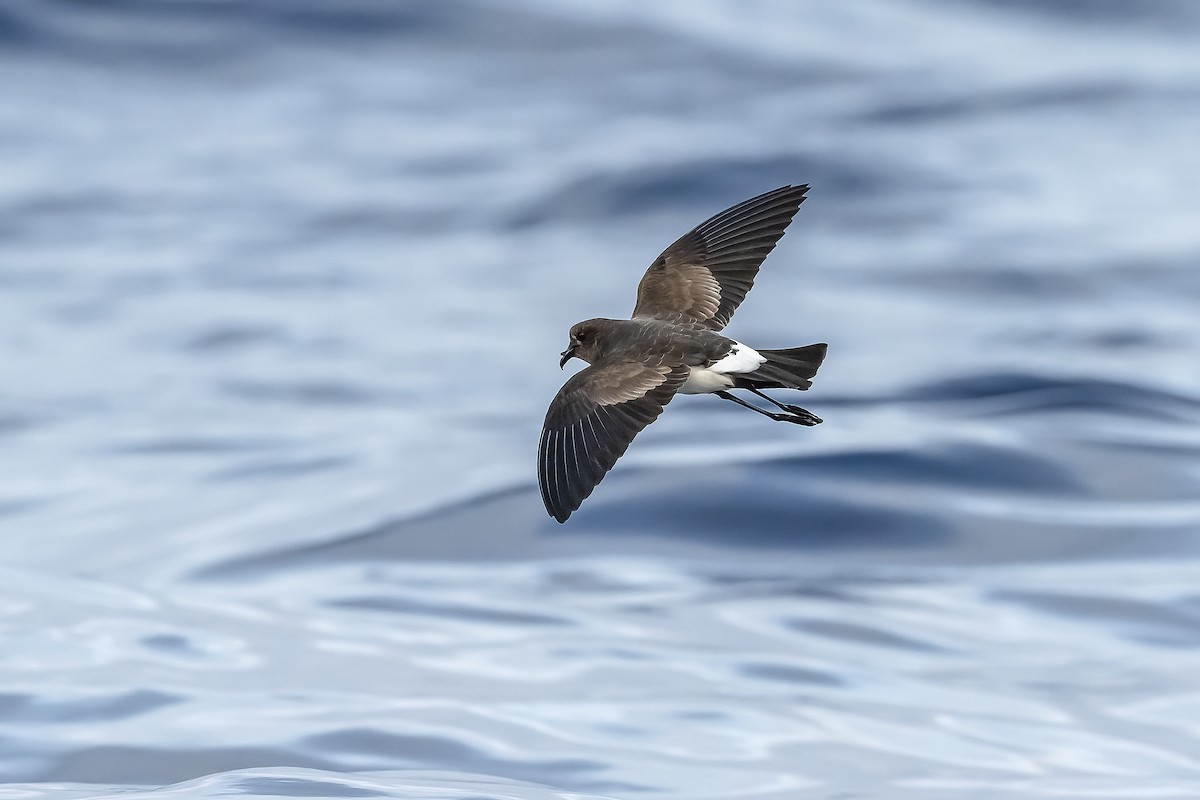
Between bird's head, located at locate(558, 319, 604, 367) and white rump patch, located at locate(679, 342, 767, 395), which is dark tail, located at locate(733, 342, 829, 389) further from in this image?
bird's head, located at locate(558, 319, 604, 367)

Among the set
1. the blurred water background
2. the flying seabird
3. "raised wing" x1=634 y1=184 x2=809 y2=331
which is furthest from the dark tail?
the blurred water background

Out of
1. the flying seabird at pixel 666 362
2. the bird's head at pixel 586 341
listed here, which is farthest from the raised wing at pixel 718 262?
the bird's head at pixel 586 341

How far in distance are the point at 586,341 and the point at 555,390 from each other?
11620mm

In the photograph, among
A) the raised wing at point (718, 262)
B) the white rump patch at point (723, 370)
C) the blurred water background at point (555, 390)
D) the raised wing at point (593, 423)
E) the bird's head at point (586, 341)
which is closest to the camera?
the raised wing at point (593, 423)

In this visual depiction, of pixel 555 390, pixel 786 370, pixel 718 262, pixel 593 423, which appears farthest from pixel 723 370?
pixel 555 390

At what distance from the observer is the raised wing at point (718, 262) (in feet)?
22.1

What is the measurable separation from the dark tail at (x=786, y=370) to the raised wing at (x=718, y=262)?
888 millimetres

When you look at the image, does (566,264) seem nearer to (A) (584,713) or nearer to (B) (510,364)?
(B) (510,364)

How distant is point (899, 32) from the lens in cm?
2750

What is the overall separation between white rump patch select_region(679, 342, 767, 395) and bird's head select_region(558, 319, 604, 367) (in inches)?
18.1

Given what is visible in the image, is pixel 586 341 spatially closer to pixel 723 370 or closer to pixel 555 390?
pixel 723 370

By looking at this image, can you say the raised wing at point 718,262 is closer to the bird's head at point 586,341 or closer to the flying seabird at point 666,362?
the flying seabird at point 666,362

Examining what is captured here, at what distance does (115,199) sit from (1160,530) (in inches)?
626

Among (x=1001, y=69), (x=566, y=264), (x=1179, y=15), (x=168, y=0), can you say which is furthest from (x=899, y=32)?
(x=168, y=0)
